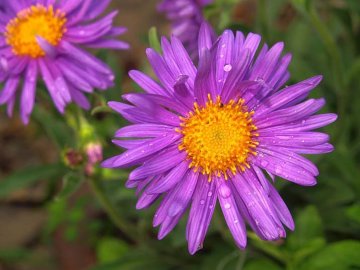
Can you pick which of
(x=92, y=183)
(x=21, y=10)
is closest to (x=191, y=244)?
(x=92, y=183)

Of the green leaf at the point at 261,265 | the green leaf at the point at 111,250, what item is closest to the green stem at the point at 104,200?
the green leaf at the point at 111,250

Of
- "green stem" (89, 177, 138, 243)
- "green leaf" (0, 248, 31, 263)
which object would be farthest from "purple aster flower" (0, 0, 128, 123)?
"green leaf" (0, 248, 31, 263)

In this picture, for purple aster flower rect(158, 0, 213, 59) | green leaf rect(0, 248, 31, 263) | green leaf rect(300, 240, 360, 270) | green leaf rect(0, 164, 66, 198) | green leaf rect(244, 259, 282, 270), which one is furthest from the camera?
green leaf rect(0, 248, 31, 263)

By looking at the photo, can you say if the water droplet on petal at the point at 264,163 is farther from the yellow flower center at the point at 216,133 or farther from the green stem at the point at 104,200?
the green stem at the point at 104,200

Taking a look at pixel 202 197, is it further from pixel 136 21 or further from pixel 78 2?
pixel 136 21

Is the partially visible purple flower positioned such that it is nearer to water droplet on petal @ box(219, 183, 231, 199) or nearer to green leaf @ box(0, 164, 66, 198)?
green leaf @ box(0, 164, 66, 198)

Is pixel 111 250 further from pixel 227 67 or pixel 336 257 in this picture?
pixel 227 67
